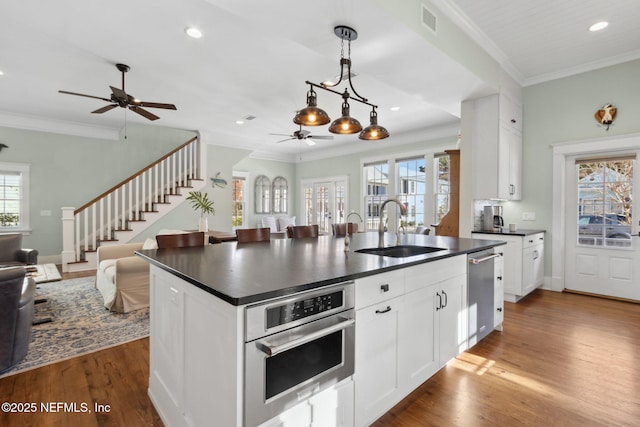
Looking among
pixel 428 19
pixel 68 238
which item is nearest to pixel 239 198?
pixel 68 238

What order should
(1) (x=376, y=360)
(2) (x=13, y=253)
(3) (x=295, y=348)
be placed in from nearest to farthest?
1. (3) (x=295, y=348)
2. (1) (x=376, y=360)
3. (2) (x=13, y=253)

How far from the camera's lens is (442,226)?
16.5ft

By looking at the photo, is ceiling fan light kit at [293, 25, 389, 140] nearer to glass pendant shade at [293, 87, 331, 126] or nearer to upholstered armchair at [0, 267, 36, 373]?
glass pendant shade at [293, 87, 331, 126]

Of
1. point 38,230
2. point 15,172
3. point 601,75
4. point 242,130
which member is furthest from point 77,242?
point 601,75

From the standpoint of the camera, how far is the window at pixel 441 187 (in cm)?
693

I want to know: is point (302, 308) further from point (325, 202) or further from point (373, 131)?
point (325, 202)

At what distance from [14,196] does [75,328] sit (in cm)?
505

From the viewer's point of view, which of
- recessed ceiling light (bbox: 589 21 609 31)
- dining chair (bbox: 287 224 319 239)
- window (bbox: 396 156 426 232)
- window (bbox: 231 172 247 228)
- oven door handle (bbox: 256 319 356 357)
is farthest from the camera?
window (bbox: 231 172 247 228)

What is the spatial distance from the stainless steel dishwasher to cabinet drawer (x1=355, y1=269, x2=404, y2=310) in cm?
103

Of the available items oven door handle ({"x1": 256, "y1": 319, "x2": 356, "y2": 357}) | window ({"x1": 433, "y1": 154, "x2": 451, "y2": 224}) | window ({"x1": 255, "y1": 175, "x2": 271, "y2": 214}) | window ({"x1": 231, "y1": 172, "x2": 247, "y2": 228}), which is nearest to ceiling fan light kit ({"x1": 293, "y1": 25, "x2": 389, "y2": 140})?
oven door handle ({"x1": 256, "y1": 319, "x2": 356, "y2": 357})

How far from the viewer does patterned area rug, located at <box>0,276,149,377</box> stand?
8.66ft

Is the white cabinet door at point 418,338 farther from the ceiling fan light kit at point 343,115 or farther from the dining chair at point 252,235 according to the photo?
the dining chair at point 252,235

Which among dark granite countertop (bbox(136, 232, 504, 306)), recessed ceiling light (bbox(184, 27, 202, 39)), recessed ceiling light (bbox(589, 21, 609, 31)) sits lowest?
dark granite countertop (bbox(136, 232, 504, 306))

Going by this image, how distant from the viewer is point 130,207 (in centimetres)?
630
